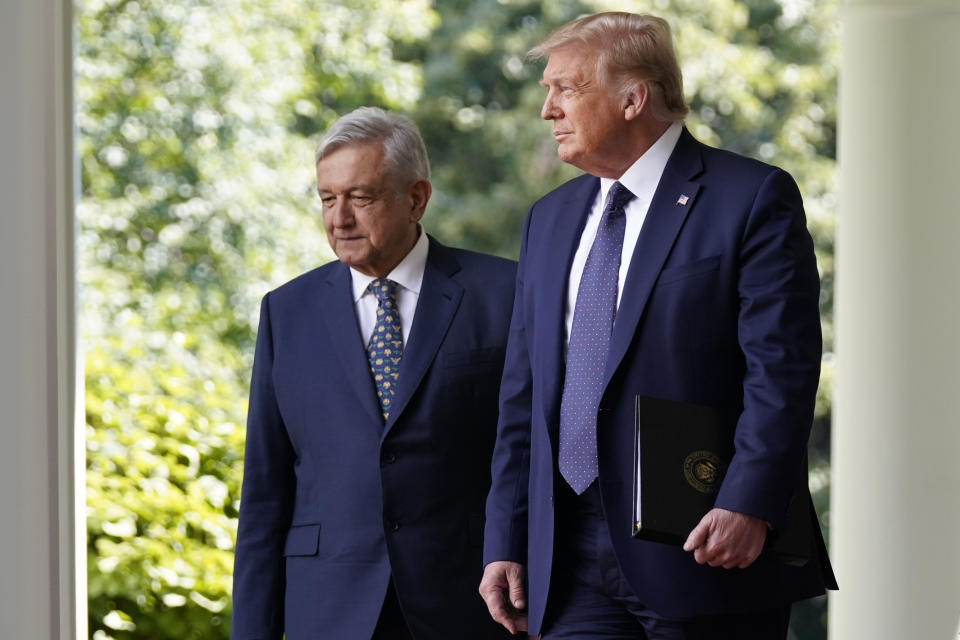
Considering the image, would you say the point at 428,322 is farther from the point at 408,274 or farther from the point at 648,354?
the point at 648,354

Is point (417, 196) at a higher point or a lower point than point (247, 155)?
lower

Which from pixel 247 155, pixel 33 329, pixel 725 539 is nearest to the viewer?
pixel 725 539

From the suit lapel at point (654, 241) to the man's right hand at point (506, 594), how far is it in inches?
19.9

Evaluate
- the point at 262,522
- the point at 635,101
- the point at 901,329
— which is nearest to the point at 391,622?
the point at 262,522

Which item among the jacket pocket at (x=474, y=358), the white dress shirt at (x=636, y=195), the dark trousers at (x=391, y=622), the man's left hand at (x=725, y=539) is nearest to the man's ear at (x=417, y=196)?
the jacket pocket at (x=474, y=358)

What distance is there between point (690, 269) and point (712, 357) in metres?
0.17

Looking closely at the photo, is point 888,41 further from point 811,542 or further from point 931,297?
point 811,542

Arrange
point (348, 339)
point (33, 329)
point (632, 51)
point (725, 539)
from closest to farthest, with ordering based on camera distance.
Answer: point (725, 539) → point (632, 51) → point (348, 339) → point (33, 329)

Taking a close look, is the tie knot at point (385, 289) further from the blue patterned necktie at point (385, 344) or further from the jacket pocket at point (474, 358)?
the jacket pocket at point (474, 358)

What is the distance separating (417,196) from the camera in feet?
10.9

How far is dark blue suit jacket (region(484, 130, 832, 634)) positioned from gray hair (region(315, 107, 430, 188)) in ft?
1.94

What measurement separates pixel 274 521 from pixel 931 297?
2.30 meters

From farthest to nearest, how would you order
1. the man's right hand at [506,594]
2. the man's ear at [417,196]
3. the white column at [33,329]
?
the white column at [33,329] → the man's ear at [417,196] → the man's right hand at [506,594]

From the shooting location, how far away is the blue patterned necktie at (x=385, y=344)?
3230 millimetres
